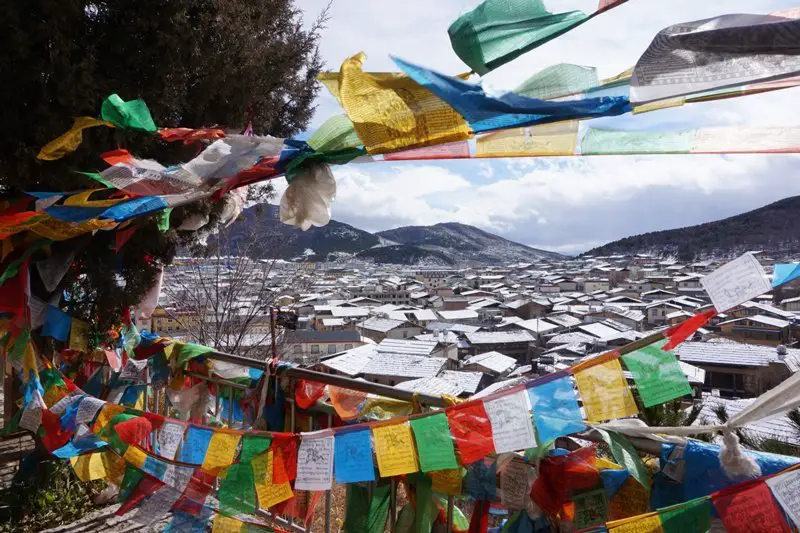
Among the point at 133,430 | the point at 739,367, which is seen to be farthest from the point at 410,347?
the point at 133,430

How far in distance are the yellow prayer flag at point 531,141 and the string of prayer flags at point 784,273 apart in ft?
2.70

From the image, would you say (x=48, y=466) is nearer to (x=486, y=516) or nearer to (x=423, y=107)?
(x=486, y=516)

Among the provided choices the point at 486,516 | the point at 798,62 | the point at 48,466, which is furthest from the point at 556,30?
the point at 48,466

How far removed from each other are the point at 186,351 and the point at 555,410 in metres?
3.28

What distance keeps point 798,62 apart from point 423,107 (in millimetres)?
1160

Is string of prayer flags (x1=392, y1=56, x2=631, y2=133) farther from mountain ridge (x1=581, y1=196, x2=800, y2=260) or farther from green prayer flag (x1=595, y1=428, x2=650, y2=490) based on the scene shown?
mountain ridge (x1=581, y1=196, x2=800, y2=260)

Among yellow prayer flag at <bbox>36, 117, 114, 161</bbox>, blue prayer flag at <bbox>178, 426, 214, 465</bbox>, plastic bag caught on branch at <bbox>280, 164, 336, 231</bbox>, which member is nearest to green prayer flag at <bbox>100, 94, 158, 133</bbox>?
yellow prayer flag at <bbox>36, 117, 114, 161</bbox>

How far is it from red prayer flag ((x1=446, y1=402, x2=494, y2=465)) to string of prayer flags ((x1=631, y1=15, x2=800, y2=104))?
55.5 inches

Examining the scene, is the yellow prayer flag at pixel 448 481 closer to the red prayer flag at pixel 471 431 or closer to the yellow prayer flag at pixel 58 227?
the red prayer flag at pixel 471 431

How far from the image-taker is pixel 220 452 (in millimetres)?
2793

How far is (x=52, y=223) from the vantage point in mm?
3732

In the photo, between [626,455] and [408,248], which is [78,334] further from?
[408,248]

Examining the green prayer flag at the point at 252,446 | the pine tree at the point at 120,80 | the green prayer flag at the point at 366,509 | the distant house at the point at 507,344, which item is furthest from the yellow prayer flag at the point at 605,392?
the distant house at the point at 507,344

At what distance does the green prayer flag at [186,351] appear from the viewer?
432cm
